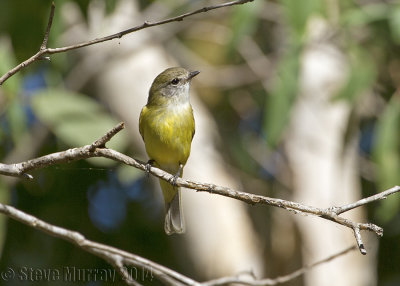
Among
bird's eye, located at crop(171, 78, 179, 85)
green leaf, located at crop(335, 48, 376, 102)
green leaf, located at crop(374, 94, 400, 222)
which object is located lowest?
green leaf, located at crop(374, 94, 400, 222)

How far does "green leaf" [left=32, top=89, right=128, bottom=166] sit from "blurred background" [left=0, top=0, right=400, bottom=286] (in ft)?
0.04

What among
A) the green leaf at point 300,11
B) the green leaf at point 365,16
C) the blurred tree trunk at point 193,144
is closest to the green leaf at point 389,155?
the green leaf at point 365,16

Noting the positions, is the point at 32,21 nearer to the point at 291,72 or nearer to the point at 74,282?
the point at 291,72

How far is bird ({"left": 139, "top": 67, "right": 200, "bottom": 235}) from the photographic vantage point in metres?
4.59

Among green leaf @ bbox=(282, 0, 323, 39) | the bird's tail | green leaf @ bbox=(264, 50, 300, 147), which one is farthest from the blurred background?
the bird's tail

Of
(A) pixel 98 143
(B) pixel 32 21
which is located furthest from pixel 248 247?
(A) pixel 98 143

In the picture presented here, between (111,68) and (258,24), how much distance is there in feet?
8.27

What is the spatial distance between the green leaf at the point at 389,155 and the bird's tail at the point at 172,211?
170cm

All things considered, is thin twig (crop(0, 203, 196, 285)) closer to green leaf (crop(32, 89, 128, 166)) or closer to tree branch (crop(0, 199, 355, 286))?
tree branch (crop(0, 199, 355, 286))

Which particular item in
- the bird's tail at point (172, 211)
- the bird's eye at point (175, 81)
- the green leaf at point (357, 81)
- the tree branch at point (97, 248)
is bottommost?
the tree branch at point (97, 248)

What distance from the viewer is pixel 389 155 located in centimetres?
579

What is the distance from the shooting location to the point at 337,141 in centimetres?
785

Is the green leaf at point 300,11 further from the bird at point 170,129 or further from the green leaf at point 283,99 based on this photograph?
the bird at point 170,129

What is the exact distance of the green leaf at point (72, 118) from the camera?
541 centimetres
